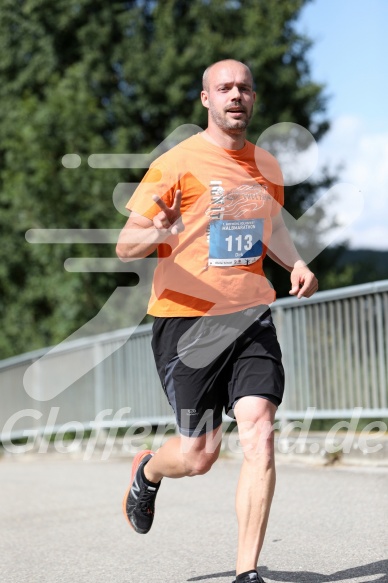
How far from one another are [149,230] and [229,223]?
16.2 inches

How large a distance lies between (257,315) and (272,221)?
473 mm

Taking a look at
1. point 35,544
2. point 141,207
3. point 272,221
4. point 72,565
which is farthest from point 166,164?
point 35,544

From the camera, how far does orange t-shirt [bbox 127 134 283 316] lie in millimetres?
4508

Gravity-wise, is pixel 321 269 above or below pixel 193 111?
below

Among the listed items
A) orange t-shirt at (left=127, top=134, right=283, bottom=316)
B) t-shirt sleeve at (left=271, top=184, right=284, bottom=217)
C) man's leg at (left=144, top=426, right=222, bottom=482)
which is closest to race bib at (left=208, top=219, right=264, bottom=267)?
orange t-shirt at (left=127, top=134, right=283, bottom=316)

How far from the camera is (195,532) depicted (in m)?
6.12

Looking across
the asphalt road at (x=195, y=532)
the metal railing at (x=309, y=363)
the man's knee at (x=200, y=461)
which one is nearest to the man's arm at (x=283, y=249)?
the man's knee at (x=200, y=461)

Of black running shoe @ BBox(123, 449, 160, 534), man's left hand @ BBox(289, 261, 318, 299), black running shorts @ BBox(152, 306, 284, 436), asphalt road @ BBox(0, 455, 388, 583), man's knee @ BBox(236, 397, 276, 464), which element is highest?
man's left hand @ BBox(289, 261, 318, 299)

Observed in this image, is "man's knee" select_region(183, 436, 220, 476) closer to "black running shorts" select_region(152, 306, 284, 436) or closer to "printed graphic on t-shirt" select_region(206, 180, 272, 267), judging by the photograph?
"black running shorts" select_region(152, 306, 284, 436)

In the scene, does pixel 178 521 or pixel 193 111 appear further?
pixel 193 111

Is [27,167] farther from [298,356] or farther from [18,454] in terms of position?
[298,356]

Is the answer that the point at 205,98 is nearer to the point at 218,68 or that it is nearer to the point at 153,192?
the point at 218,68

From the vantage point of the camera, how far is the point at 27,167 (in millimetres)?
23109

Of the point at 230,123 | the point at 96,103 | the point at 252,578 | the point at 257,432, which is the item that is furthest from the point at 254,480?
the point at 96,103
